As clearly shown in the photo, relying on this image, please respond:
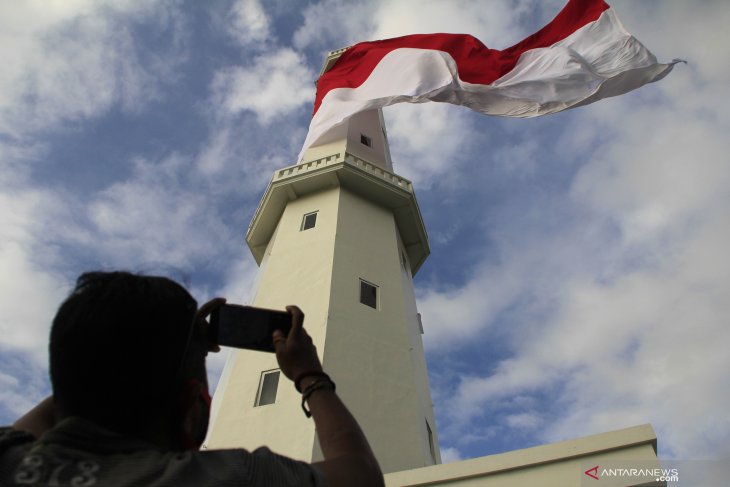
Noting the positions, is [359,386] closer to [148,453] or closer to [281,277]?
[281,277]

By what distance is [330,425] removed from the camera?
1745 millimetres

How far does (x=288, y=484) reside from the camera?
59.0 inches

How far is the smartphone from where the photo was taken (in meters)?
1.96

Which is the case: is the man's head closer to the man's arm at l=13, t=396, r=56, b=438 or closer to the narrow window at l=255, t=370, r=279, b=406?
the man's arm at l=13, t=396, r=56, b=438

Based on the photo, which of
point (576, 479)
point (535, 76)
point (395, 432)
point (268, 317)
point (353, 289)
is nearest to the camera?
point (268, 317)

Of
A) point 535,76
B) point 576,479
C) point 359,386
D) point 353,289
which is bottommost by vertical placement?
point 576,479

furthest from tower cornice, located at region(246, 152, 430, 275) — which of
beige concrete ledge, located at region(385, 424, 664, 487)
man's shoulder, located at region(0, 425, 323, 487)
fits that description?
man's shoulder, located at region(0, 425, 323, 487)

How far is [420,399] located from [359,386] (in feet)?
4.78

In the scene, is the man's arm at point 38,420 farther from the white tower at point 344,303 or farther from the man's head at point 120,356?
the white tower at point 344,303

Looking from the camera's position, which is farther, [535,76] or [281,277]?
[281,277]

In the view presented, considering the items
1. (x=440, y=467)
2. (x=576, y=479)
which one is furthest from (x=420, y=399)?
(x=576, y=479)

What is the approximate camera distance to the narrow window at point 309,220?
14680 millimetres

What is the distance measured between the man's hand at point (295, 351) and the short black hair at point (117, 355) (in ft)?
1.38

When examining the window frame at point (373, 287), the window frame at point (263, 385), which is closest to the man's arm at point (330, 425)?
the window frame at point (263, 385)
